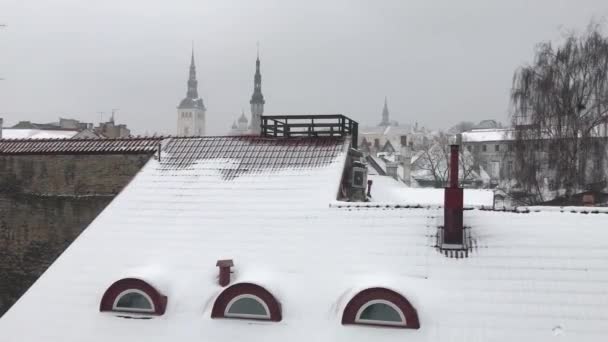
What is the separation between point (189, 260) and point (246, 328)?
2246 millimetres

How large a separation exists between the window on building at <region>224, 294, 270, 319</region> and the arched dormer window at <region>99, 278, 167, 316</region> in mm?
1396

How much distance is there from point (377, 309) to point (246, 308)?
253 cm

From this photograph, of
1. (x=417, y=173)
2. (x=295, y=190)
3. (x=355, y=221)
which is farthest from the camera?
(x=417, y=173)

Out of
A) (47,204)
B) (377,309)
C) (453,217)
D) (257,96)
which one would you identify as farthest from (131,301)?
(257,96)

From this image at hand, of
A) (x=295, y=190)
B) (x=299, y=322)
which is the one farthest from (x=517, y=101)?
(x=299, y=322)

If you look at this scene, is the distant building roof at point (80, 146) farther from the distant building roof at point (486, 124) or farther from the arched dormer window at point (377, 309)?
the distant building roof at point (486, 124)

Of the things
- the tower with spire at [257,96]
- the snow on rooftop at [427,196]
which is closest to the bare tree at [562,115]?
the snow on rooftop at [427,196]

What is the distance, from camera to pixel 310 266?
1112 cm

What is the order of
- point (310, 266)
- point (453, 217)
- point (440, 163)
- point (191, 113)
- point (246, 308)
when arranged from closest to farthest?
point (246, 308) < point (453, 217) < point (310, 266) < point (440, 163) < point (191, 113)

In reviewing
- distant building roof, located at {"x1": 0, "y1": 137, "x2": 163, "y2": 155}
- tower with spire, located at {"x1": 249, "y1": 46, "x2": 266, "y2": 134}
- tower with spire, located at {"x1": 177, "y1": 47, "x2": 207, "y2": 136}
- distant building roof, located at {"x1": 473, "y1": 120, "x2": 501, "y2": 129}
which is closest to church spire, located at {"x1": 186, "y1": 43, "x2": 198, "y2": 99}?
tower with spire, located at {"x1": 177, "y1": 47, "x2": 207, "y2": 136}

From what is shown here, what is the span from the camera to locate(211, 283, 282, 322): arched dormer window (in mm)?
10352

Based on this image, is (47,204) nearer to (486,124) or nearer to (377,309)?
(377,309)

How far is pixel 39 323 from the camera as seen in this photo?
1123 centimetres

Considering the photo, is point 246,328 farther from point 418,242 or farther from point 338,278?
point 418,242
